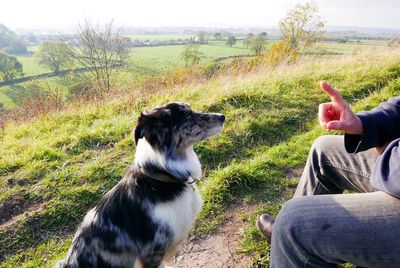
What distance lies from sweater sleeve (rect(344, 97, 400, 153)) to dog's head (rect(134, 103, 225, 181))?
4.04 feet

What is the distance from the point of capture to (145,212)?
2492mm

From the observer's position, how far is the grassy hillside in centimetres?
350

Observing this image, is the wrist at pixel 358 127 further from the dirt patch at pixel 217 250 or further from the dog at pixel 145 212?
the dirt patch at pixel 217 250

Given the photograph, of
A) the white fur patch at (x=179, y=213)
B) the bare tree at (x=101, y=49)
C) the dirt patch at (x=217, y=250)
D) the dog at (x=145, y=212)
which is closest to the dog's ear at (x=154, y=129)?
the dog at (x=145, y=212)

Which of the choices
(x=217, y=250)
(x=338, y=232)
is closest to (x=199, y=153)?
(x=217, y=250)

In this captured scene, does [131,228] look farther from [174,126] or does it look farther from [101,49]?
[101,49]

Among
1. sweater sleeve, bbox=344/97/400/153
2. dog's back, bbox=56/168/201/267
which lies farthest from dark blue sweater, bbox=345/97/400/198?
dog's back, bbox=56/168/201/267

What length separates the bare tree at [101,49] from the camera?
729 inches

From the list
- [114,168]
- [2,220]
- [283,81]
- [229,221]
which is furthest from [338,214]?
[283,81]

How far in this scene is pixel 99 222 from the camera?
8.16ft

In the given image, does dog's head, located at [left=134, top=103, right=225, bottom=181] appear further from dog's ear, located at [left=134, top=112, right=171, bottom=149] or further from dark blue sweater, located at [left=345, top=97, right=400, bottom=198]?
dark blue sweater, located at [left=345, top=97, right=400, bottom=198]

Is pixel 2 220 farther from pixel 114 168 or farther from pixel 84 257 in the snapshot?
pixel 84 257

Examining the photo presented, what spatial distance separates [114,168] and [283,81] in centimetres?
423

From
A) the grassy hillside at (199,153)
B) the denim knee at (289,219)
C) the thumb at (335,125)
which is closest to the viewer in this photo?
the denim knee at (289,219)
